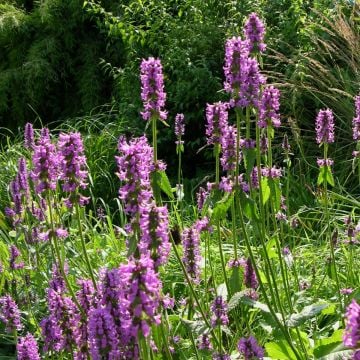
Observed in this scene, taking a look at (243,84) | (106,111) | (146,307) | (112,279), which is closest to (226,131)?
(243,84)

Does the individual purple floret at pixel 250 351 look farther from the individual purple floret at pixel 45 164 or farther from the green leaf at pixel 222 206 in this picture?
the individual purple floret at pixel 45 164

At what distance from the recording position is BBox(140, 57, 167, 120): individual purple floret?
7.61ft

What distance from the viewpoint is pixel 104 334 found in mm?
1745

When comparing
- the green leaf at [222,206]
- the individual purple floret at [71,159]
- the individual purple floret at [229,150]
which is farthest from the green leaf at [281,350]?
the individual purple floret at [71,159]

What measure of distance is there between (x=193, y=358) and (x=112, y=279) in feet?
4.44

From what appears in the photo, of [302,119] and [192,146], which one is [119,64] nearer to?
[192,146]

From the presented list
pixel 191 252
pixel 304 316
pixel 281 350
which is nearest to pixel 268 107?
pixel 191 252

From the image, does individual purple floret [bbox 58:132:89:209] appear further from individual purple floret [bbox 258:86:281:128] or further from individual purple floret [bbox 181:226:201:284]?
individual purple floret [bbox 258:86:281:128]

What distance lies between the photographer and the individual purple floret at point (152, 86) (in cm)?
232

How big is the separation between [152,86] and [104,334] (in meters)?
0.93

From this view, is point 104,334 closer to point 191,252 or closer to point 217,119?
point 191,252

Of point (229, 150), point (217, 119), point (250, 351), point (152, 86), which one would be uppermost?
point (152, 86)

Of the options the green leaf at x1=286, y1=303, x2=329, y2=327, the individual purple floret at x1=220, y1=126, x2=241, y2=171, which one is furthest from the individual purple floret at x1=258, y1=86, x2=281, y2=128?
the green leaf at x1=286, y1=303, x2=329, y2=327

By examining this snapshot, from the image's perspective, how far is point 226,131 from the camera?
8.49 ft
